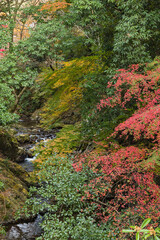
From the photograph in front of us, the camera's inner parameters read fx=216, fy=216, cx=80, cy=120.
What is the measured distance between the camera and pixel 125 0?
6164mm

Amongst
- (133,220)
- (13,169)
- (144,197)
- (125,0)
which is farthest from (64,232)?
(125,0)

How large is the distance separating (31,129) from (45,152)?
24.4ft

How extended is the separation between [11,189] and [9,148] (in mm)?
2879

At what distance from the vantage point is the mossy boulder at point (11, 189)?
5841 mm

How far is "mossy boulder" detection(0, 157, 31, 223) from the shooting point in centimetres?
584

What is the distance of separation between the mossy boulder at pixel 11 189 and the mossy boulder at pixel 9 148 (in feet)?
3.86

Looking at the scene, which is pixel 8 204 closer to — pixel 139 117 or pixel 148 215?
pixel 148 215

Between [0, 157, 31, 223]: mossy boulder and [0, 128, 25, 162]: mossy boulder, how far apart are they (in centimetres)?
118

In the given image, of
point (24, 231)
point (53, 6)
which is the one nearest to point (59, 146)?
point (24, 231)

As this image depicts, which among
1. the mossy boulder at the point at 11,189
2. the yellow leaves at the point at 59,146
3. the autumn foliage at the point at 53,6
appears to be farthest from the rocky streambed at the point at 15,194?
the autumn foliage at the point at 53,6

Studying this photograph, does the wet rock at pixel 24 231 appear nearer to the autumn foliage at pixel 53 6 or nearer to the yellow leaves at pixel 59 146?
the yellow leaves at pixel 59 146

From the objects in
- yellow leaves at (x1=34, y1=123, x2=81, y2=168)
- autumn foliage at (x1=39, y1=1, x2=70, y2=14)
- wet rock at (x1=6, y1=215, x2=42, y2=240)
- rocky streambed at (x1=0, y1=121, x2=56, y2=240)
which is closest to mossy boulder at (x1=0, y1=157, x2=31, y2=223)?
rocky streambed at (x1=0, y1=121, x2=56, y2=240)

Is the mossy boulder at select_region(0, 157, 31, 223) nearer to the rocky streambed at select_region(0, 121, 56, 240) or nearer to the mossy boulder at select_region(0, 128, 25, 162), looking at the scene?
the rocky streambed at select_region(0, 121, 56, 240)

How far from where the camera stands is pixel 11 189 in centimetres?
650
